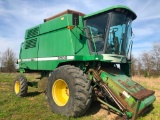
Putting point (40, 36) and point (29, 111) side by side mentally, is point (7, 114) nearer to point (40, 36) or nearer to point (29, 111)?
point (29, 111)

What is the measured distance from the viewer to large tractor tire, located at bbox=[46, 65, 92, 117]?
5.34 m

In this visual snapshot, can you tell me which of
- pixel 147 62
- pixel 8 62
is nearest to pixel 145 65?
pixel 147 62

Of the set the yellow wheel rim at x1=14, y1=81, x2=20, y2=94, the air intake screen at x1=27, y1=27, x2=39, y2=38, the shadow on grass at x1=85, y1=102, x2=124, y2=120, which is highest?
the air intake screen at x1=27, y1=27, x2=39, y2=38

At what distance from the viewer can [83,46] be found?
6.66 m

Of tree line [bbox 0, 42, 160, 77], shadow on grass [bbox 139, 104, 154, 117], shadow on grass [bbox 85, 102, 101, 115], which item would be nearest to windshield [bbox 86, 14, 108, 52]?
shadow on grass [bbox 85, 102, 101, 115]

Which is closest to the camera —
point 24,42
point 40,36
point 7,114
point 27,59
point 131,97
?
point 131,97

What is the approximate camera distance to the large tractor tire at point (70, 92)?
17.5 feet

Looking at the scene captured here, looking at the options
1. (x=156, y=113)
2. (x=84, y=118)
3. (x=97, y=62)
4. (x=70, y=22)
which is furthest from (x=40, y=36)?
(x=156, y=113)

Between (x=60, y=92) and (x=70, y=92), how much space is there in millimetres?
879

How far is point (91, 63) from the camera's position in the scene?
21.2 feet

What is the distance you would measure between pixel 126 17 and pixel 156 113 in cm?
316

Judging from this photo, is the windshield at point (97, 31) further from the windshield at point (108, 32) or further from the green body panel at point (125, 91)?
the green body panel at point (125, 91)

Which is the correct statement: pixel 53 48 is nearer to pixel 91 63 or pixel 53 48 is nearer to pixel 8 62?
pixel 91 63

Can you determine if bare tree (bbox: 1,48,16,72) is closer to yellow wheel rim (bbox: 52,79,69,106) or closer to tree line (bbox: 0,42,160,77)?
tree line (bbox: 0,42,160,77)
